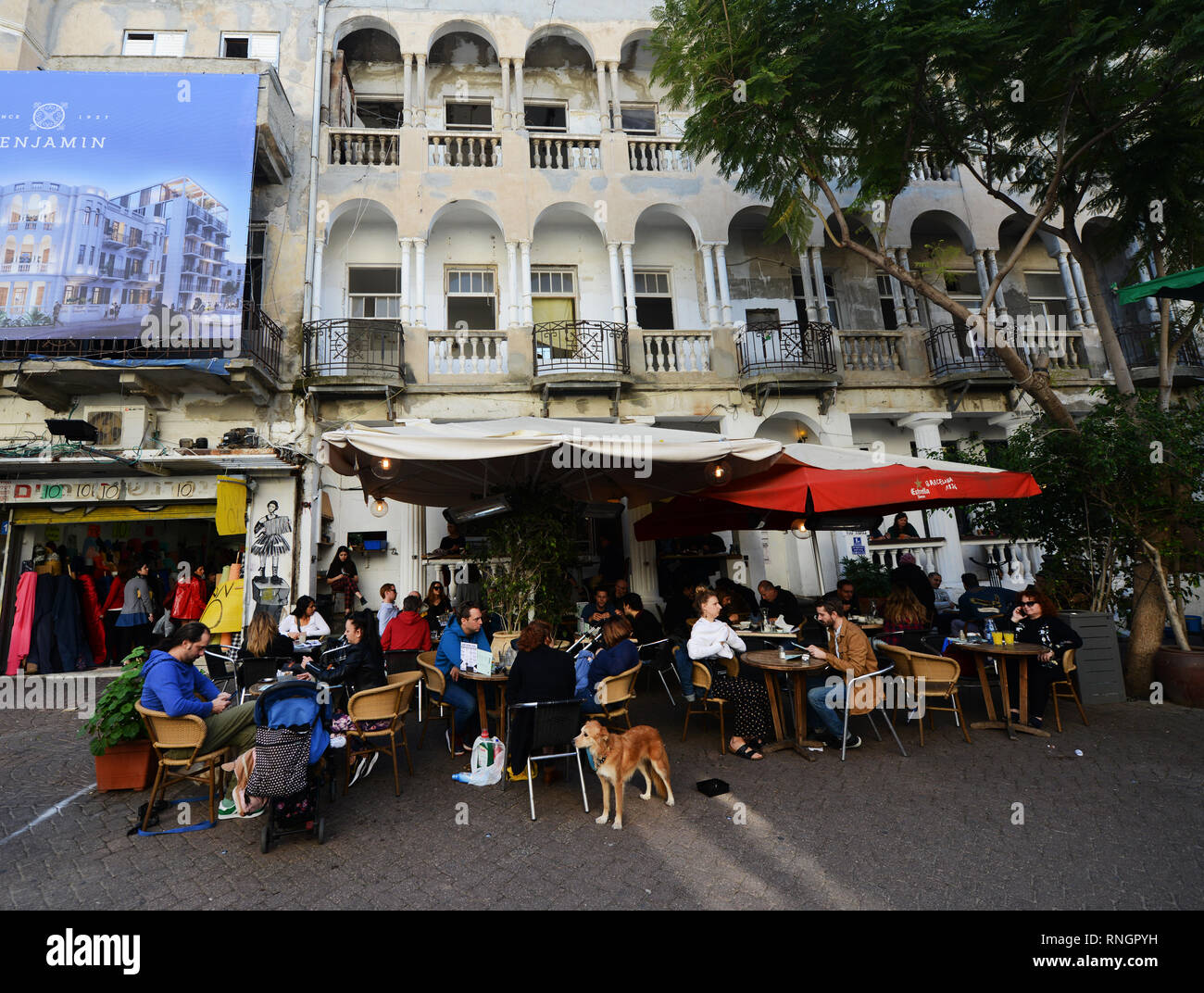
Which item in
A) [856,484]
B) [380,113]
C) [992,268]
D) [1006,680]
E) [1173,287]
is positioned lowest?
[1006,680]

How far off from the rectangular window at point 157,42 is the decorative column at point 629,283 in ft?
34.2

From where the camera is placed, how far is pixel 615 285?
42.1 feet

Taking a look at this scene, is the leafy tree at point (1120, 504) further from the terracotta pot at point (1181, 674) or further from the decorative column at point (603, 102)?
the decorative column at point (603, 102)

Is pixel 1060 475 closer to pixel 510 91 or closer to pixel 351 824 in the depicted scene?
pixel 351 824

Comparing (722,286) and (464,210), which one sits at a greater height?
(464,210)

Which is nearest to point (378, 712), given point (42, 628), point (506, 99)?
point (42, 628)

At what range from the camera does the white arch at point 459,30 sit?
44.4ft

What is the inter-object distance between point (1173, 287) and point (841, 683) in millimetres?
4532

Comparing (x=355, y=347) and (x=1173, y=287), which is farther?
(x=355, y=347)

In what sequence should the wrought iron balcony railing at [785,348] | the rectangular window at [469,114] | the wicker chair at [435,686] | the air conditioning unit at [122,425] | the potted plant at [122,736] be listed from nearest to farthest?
the potted plant at [122,736]
the wicker chair at [435,686]
the air conditioning unit at [122,425]
the wrought iron balcony railing at [785,348]
the rectangular window at [469,114]

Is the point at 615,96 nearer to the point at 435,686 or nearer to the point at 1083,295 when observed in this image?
the point at 1083,295

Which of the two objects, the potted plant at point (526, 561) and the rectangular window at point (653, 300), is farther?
the rectangular window at point (653, 300)

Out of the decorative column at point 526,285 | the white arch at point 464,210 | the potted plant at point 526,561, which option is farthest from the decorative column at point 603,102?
the potted plant at point 526,561

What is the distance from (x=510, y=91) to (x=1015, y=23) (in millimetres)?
10022
